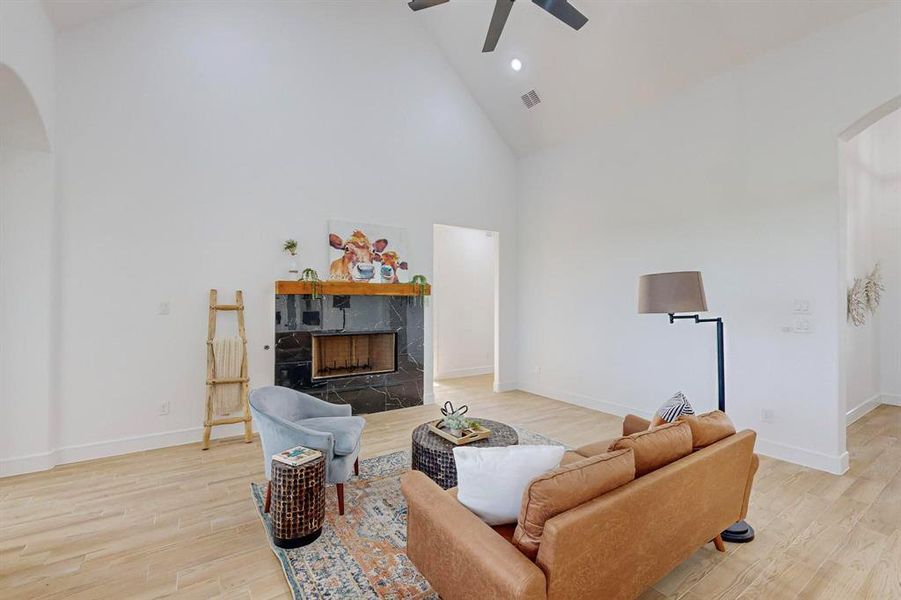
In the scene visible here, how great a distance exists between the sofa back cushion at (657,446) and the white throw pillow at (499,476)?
1.12 ft

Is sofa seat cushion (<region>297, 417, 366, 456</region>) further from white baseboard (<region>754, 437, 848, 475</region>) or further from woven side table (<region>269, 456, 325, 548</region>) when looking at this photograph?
white baseboard (<region>754, 437, 848, 475</region>)

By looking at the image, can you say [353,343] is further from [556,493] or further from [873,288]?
[873,288]

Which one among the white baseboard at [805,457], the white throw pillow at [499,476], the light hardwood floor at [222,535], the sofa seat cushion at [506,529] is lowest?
the light hardwood floor at [222,535]

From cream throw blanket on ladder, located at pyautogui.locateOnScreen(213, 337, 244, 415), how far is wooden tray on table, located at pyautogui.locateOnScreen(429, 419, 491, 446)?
7.65 feet

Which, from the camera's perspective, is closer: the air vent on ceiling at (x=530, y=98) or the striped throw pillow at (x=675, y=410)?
the striped throw pillow at (x=675, y=410)

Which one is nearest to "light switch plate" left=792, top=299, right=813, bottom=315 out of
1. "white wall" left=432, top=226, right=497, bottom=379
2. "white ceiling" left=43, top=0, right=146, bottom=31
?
"white wall" left=432, top=226, right=497, bottom=379

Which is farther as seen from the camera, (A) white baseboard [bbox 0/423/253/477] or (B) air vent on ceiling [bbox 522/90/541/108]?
(B) air vent on ceiling [bbox 522/90/541/108]

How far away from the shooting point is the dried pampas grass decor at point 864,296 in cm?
475

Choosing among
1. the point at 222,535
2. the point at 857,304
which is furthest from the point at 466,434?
the point at 857,304

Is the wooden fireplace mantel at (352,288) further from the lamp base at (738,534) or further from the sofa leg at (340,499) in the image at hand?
the lamp base at (738,534)

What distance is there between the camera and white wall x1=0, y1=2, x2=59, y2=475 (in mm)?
3303

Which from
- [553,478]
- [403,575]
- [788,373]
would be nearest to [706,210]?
[788,373]

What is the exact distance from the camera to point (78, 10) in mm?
3471

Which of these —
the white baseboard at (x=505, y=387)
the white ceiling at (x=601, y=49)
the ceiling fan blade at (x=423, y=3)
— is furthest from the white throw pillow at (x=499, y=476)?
the white baseboard at (x=505, y=387)
